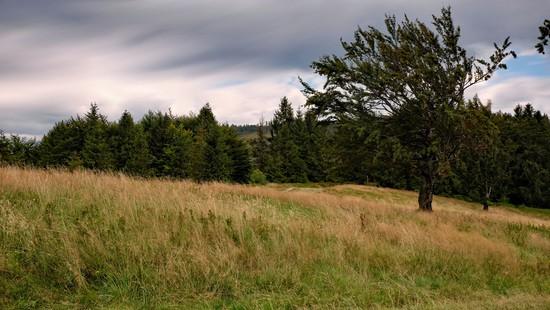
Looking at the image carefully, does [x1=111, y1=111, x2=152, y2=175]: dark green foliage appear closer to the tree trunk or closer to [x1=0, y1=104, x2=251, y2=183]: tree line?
[x1=0, y1=104, x2=251, y2=183]: tree line

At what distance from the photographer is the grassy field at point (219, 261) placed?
503 cm

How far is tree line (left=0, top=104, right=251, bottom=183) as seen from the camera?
4312cm

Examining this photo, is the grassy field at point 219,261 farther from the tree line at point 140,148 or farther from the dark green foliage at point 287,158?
the dark green foliage at point 287,158

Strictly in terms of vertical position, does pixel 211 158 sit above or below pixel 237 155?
below

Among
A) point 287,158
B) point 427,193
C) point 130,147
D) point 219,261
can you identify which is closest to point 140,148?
point 130,147

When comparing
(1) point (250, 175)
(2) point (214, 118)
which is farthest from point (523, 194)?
(2) point (214, 118)

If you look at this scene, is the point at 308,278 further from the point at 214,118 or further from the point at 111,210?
the point at 214,118

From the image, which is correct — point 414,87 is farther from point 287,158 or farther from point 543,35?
point 287,158

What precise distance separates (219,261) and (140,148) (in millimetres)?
41408

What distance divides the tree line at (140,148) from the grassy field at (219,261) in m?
34.6

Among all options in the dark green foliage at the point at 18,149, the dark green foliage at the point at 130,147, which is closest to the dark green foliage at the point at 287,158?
the dark green foliage at the point at 130,147

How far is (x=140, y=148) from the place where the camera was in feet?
146

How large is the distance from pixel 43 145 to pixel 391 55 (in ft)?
135

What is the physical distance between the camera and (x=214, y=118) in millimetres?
58781
